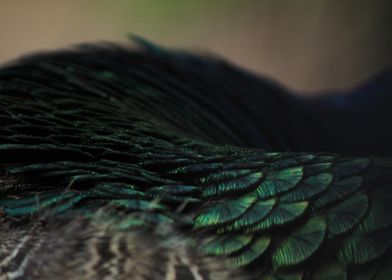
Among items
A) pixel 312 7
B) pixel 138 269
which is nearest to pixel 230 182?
pixel 138 269

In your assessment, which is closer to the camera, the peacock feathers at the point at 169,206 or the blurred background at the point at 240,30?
the peacock feathers at the point at 169,206

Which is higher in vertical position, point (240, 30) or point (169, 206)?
point (240, 30)

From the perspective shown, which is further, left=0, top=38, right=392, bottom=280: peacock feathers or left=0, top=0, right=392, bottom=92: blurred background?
left=0, top=0, right=392, bottom=92: blurred background

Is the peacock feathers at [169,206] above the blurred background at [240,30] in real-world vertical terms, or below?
below

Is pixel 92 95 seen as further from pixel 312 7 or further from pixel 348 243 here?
pixel 312 7

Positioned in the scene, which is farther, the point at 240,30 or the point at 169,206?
the point at 240,30
